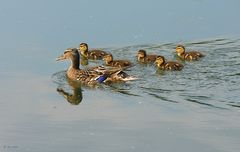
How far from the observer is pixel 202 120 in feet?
21.9

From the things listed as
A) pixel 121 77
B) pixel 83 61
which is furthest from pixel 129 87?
pixel 83 61

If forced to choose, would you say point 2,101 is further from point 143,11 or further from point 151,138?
point 143,11

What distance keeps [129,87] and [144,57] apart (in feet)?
3.33

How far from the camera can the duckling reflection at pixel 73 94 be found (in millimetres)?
7465

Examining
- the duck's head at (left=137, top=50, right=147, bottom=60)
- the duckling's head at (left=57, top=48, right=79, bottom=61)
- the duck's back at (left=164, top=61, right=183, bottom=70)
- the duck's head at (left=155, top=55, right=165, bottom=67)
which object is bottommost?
the duck's back at (left=164, top=61, right=183, bottom=70)

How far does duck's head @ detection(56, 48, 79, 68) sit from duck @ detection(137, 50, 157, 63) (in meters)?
0.77

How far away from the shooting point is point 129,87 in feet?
26.0

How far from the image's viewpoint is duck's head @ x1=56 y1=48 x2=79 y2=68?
8.59 metres

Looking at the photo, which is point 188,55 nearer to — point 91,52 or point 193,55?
point 193,55

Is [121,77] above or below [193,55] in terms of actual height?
below

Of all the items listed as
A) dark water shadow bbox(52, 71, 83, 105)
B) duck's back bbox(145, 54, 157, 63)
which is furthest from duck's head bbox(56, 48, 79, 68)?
duck's back bbox(145, 54, 157, 63)

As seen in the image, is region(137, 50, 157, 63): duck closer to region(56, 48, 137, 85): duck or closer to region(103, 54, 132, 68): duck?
region(103, 54, 132, 68): duck

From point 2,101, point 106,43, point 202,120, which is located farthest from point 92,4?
point 202,120

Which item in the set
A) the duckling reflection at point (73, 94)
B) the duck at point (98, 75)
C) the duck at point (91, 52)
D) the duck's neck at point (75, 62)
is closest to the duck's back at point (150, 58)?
the duck at point (91, 52)
